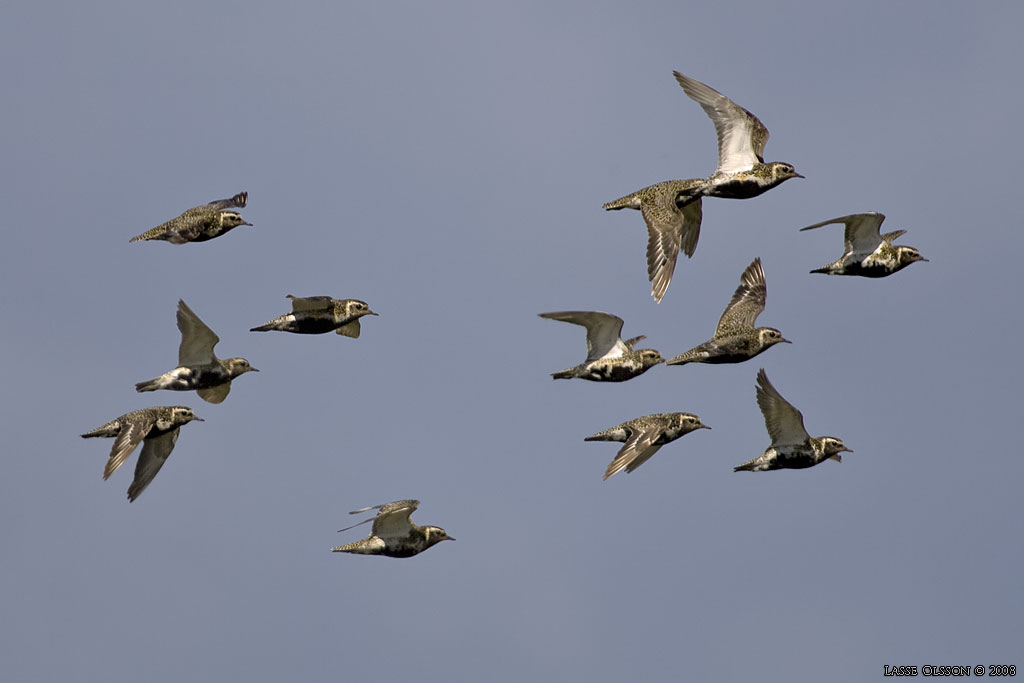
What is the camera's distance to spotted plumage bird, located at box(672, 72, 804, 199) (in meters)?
31.8

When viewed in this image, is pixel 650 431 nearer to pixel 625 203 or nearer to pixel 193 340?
pixel 625 203

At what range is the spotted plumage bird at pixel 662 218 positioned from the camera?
2997 cm

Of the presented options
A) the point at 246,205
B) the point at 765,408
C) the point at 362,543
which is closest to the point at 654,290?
the point at 765,408

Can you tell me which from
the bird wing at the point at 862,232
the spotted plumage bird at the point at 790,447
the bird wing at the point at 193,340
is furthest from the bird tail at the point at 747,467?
the bird wing at the point at 193,340

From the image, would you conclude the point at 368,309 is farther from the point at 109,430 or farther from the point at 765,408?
the point at 765,408

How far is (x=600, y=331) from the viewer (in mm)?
31000

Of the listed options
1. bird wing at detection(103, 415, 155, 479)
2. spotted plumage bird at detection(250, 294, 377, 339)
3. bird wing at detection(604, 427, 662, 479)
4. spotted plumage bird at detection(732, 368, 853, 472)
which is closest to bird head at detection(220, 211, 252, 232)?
spotted plumage bird at detection(250, 294, 377, 339)

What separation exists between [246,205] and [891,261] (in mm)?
14599

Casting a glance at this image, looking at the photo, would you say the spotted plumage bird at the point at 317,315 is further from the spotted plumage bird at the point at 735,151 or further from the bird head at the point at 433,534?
the spotted plumage bird at the point at 735,151

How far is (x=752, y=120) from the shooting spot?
1276 inches

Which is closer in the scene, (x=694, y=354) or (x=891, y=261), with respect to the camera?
(x=694, y=354)

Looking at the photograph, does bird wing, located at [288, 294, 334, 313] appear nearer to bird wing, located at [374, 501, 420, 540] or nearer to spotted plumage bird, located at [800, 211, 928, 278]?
bird wing, located at [374, 501, 420, 540]

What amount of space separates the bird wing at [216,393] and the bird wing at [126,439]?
1.77 metres

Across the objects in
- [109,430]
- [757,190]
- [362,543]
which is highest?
[757,190]
